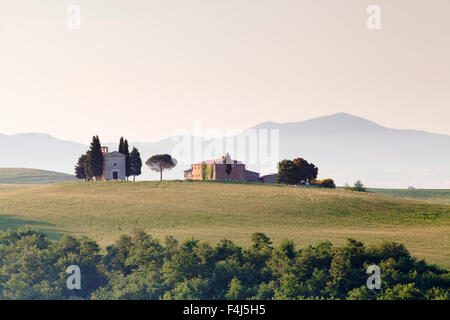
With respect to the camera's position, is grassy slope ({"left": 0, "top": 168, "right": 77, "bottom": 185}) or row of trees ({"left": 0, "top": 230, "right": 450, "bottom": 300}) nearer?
row of trees ({"left": 0, "top": 230, "right": 450, "bottom": 300})

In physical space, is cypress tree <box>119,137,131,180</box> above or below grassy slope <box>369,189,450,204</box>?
above

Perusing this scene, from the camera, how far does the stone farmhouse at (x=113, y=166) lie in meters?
99.9

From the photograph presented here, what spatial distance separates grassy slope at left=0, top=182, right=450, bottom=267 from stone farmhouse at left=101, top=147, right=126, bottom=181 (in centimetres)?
1416

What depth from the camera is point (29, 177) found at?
6284 inches

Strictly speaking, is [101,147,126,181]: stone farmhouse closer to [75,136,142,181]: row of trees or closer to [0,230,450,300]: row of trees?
[75,136,142,181]: row of trees

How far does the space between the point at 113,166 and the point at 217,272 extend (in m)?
71.2

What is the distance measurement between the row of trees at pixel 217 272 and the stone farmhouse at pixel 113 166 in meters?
63.1

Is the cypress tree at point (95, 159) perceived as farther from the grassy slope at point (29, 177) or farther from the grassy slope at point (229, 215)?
the grassy slope at point (29, 177)

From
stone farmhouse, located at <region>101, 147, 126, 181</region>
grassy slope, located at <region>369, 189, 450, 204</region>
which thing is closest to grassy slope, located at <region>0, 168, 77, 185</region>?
stone farmhouse, located at <region>101, 147, 126, 181</region>

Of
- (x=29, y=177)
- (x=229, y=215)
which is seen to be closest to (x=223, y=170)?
(x=229, y=215)

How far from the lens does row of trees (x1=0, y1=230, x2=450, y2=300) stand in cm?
2952

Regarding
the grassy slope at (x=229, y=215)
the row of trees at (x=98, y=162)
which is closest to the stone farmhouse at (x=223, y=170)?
the row of trees at (x=98, y=162)

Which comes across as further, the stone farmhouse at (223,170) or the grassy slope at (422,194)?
the grassy slope at (422,194)

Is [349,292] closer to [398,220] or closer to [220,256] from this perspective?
[220,256]
